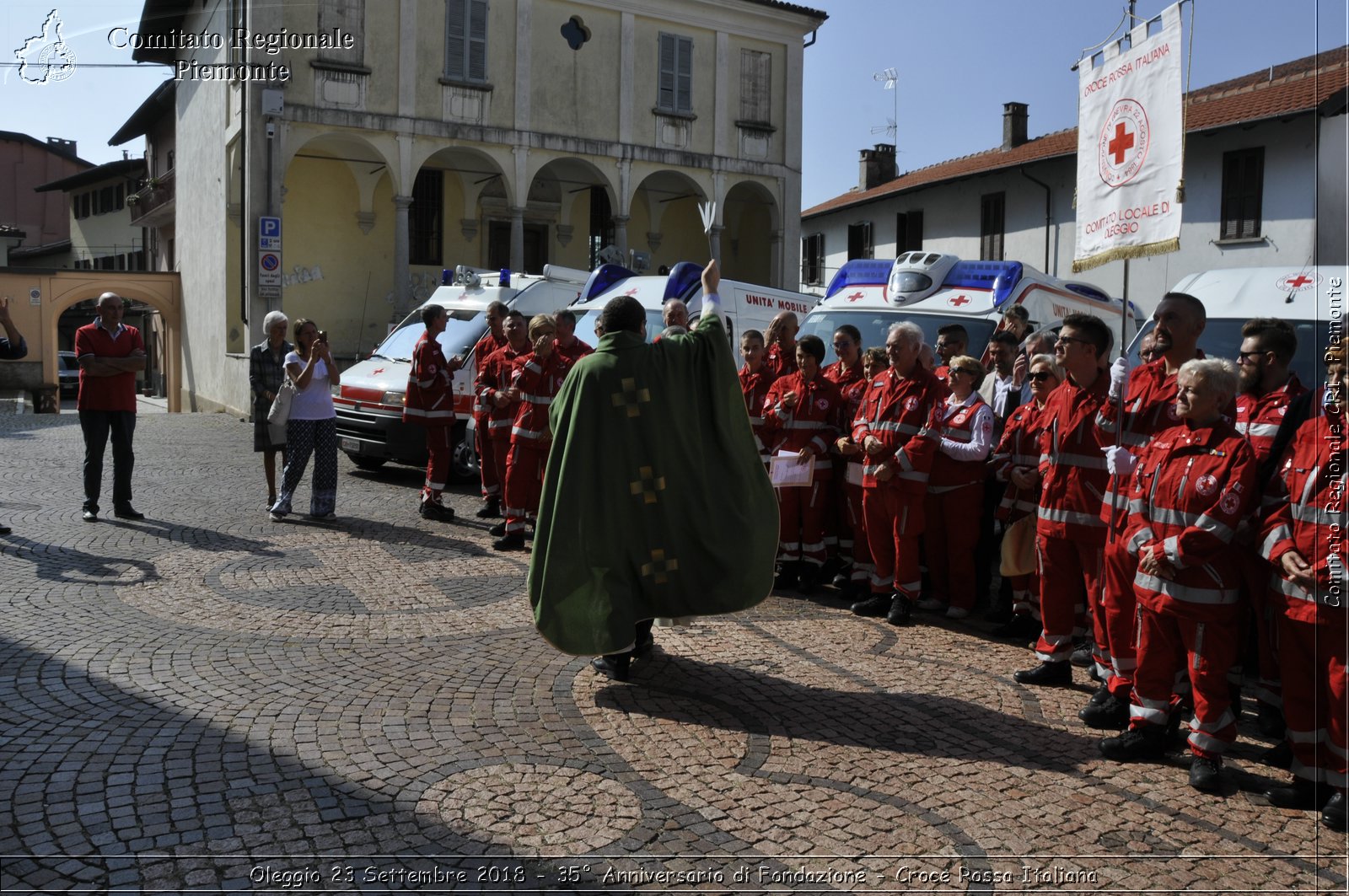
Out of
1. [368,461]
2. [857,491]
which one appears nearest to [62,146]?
[368,461]

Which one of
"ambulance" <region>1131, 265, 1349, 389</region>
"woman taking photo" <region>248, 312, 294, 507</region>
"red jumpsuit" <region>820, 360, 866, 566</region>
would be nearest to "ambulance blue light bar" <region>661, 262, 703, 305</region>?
"woman taking photo" <region>248, 312, 294, 507</region>

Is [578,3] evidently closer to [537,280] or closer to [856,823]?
[537,280]

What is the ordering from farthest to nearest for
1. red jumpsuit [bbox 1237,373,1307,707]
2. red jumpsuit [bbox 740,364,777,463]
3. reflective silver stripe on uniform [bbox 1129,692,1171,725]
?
red jumpsuit [bbox 740,364,777,463], reflective silver stripe on uniform [bbox 1129,692,1171,725], red jumpsuit [bbox 1237,373,1307,707]

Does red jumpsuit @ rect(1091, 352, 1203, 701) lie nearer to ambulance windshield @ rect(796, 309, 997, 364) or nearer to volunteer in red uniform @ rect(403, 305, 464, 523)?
ambulance windshield @ rect(796, 309, 997, 364)

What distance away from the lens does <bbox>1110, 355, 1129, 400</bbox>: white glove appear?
18.9 feet

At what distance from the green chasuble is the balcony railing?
3293 cm

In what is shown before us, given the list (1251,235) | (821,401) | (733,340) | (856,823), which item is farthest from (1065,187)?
(856,823)

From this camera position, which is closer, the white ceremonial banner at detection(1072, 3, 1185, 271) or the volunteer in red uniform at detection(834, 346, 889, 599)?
the white ceremonial banner at detection(1072, 3, 1185, 271)

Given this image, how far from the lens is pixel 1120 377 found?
578cm

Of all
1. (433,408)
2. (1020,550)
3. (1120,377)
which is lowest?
(1020,550)

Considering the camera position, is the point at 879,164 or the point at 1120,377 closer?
the point at 1120,377

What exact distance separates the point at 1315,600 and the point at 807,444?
447 centimetres

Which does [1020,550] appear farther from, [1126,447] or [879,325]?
[879,325]

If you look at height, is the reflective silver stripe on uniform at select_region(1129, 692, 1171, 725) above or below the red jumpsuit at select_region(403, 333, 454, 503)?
below
